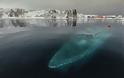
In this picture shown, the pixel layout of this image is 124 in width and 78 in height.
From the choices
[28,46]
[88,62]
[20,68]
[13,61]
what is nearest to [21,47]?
[28,46]

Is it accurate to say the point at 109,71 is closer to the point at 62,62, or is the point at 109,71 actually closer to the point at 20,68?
the point at 62,62

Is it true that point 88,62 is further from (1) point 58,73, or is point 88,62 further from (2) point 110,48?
(2) point 110,48

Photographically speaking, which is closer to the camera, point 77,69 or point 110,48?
Result: point 77,69

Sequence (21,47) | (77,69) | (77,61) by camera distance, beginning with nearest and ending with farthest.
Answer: (77,69)
(77,61)
(21,47)

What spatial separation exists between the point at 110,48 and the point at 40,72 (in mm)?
17498

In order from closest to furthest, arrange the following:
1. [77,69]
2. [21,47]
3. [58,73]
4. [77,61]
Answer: [58,73], [77,69], [77,61], [21,47]

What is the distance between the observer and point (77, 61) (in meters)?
26.6

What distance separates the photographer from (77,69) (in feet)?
81.1

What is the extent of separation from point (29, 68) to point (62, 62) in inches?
162

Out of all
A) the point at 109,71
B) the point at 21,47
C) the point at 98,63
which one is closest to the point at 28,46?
the point at 21,47

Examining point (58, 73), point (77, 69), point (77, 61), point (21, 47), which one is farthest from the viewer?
point (21, 47)

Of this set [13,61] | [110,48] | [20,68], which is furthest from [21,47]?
[110,48]

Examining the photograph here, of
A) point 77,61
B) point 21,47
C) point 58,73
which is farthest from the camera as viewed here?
point 21,47

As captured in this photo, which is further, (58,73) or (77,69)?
(77,69)
